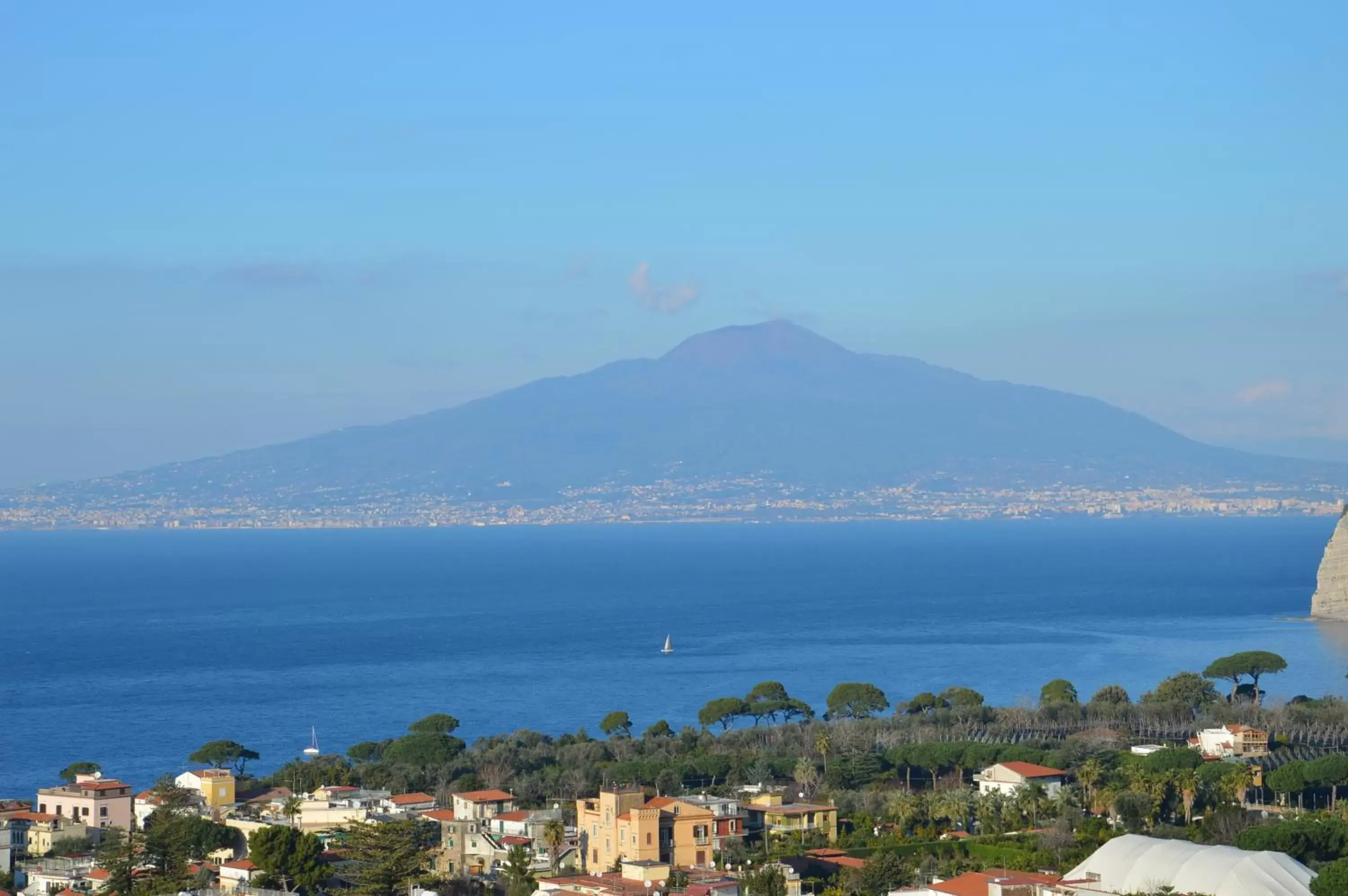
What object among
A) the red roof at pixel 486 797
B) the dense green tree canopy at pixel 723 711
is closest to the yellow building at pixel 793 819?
the red roof at pixel 486 797

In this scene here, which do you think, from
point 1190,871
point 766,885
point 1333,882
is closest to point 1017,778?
point 1190,871

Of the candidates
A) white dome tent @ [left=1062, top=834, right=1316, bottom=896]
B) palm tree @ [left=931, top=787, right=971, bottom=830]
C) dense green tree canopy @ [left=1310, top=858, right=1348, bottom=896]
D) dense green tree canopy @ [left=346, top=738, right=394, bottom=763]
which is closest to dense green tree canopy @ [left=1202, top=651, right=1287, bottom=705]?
dense green tree canopy @ [left=346, top=738, right=394, bottom=763]

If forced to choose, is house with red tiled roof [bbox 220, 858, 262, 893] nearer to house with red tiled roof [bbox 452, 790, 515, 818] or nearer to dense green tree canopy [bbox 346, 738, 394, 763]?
house with red tiled roof [bbox 452, 790, 515, 818]

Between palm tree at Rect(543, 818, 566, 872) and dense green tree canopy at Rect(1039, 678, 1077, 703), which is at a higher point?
dense green tree canopy at Rect(1039, 678, 1077, 703)

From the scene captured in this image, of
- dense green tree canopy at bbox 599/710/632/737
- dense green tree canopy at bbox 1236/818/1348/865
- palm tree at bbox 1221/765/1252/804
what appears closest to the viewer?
dense green tree canopy at bbox 1236/818/1348/865

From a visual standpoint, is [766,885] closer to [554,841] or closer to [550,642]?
[554,841]

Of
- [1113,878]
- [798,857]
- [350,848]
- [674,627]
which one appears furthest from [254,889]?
[674,627]
